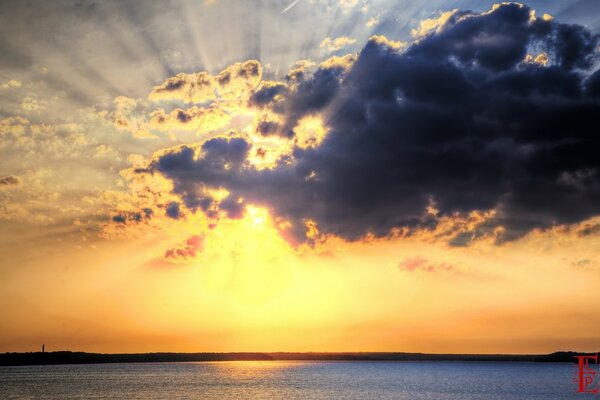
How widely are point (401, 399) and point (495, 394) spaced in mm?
39074

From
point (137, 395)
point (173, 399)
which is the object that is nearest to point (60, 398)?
point (137, 395)

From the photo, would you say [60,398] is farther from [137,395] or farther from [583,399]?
[583,399]

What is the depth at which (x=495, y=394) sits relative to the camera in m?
155

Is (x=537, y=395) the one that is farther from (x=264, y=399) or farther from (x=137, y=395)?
(x=137, y=395)

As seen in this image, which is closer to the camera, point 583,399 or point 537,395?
point 583,399

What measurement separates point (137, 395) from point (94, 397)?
10.3 m

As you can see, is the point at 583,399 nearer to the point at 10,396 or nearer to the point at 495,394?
the point at 495,394

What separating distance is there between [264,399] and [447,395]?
170 feet

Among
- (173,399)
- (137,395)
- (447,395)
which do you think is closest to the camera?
(173,399)

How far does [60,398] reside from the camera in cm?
12756

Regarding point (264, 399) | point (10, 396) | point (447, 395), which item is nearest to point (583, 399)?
point (447, 395)

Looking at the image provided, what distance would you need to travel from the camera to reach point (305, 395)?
13962 centimetres

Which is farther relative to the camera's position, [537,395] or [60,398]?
[537,395]

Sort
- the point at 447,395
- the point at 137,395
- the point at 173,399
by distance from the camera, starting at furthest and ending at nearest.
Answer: the point at 447,395
the point at 137,395
the point at 173,399
